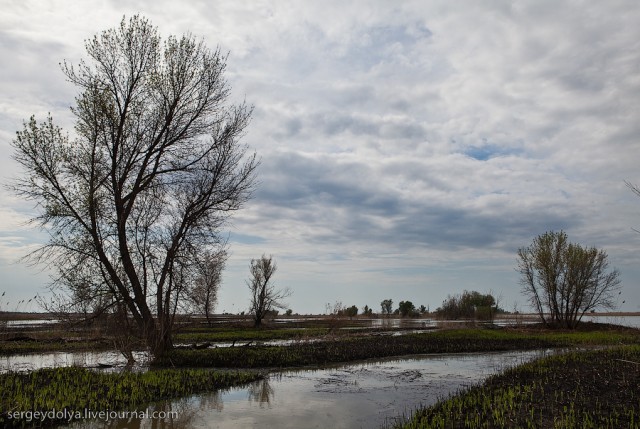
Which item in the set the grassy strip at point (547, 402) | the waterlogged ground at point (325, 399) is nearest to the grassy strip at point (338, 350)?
the waterlogged ground at point (325, 399)

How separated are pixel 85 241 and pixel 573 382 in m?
20.4

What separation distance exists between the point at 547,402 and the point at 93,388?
12.4 m

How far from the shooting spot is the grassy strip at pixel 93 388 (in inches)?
420

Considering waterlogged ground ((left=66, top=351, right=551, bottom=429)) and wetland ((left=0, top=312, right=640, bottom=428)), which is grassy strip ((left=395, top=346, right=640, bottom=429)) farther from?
waterlogged ground ((left=66, top=351, right=551, bottom=429))

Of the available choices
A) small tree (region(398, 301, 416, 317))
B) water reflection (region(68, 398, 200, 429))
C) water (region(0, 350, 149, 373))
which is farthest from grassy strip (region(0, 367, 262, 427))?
small tree (region(398, 301, 416, 317))

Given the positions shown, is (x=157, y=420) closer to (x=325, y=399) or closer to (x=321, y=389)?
(x=325, y=399)

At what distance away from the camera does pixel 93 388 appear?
41.9ft

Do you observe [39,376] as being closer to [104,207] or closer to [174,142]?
[104,207]

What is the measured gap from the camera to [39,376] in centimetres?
1416

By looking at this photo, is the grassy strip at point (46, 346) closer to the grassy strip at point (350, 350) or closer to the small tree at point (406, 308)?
the grassy strip at point (350, 350)

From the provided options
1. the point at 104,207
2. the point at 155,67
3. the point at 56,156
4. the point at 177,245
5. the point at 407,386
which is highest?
the point at 155,67

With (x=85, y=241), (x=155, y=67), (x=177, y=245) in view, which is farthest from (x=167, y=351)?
(x=155, y=67)

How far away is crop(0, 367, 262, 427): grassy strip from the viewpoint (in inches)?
420

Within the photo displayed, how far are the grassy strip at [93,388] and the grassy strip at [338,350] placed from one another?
12.9 feet
